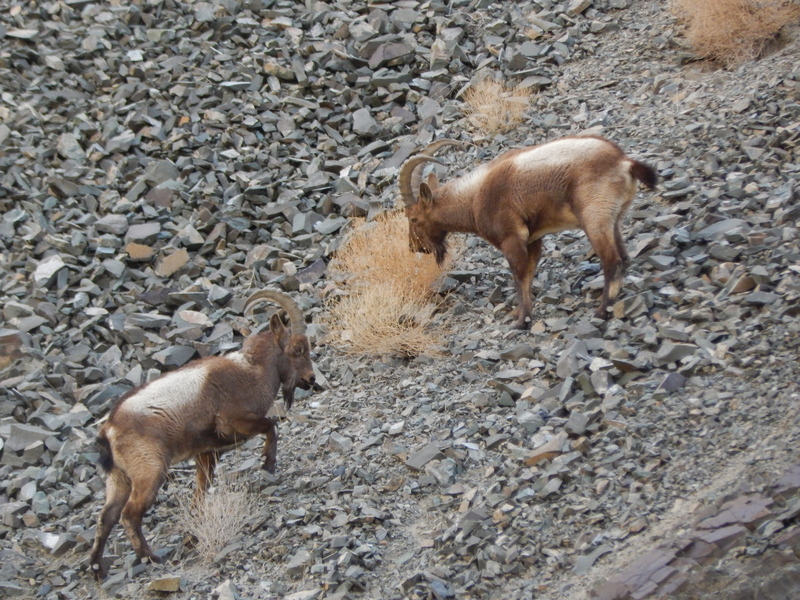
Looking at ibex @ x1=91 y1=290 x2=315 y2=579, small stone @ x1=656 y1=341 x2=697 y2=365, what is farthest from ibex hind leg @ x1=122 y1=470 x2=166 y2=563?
small stone @ x1=656 y1=341 x2=697 y2=365

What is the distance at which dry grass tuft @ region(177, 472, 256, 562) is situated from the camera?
21.5ft

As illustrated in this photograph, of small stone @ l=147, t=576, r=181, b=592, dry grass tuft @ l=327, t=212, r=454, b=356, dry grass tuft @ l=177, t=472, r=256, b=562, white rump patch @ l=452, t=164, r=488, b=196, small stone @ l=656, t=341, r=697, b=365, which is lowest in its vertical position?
small stone @ l=147, t=576, r=181, b=592

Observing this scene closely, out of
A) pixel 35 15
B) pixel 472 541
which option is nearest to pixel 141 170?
pixel 35 15

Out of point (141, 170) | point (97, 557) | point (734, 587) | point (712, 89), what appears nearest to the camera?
point (734, 587)

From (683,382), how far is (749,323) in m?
0.74

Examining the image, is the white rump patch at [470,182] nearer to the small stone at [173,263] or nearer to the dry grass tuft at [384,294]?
the dry grass tuft at [384,294]

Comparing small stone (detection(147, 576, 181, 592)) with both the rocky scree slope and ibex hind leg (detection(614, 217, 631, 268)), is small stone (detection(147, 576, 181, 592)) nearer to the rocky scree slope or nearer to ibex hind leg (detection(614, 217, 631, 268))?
the rocky scree slope

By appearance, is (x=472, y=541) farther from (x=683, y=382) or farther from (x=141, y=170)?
(x=141, y=170)

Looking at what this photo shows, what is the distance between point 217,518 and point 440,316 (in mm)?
3351

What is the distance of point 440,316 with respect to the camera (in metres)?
9.05

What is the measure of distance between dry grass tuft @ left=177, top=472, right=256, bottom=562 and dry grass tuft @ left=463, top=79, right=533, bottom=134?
6478 millimetres

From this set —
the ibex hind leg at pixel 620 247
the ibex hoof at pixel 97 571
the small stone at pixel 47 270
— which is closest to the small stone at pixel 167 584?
the ibex hoof at pixel 97 571

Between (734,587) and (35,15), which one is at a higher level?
(35,15)

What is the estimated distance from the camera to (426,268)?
9.53 metres
